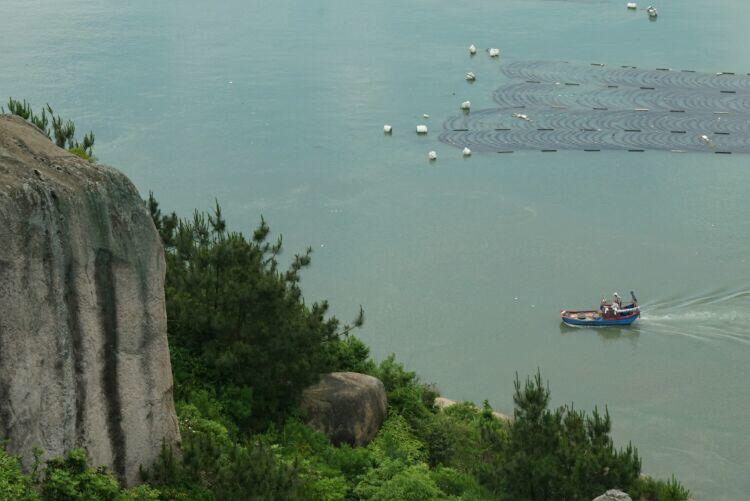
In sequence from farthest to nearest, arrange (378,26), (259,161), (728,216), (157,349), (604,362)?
(378,26) < (259,161) < (728,216) < (604,362) < (157,349)

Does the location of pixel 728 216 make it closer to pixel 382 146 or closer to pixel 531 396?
pixel 382 146

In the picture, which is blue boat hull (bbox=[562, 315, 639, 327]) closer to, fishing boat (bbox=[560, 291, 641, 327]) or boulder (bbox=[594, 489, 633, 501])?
fishing boat (bbox=[560, 291, 641, 327])

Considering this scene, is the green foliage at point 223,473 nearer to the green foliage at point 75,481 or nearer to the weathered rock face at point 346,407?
the green foliage at point 75,481

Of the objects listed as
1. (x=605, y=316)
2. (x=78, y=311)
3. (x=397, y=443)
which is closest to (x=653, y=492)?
(x=397, y=443)

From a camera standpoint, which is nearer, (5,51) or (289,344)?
(289,344)

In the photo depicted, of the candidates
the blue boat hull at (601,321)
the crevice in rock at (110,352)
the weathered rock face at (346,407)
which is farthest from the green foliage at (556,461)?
the blue boat hull at (601,321)

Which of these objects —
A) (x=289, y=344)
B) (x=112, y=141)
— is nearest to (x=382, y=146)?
(x=112, y=141)

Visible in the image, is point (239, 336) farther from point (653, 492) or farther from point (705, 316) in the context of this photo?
point (705, 316)
